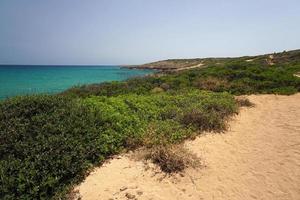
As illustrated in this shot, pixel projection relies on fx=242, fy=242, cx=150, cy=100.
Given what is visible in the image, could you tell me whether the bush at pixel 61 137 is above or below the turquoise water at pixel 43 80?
above

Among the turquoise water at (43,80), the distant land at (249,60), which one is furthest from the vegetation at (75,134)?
the distant land at (249,60)

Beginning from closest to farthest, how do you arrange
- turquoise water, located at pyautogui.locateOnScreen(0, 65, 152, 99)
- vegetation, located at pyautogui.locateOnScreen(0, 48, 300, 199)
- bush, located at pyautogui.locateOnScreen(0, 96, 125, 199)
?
bush, located at pyautogui.locateOnScreen(0, 96, 125, 199) < vegetation, located at pyautogui.locateOnScreen(0, 48, 300, 199) < turquoise water, located at pyautogui.locateOnScreen(0, 65, 152, 99)

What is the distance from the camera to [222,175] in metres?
5.38

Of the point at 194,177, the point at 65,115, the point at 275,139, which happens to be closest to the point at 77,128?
the point at 65,115

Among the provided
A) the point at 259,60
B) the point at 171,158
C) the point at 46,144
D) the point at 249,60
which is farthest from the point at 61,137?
the point at 249,60

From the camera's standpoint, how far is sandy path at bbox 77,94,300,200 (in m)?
4.76

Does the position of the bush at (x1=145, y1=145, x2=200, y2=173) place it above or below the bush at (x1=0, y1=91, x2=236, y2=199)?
below

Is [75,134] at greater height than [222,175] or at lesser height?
greater

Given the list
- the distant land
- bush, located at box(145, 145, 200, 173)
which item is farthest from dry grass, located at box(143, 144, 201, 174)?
the distant land

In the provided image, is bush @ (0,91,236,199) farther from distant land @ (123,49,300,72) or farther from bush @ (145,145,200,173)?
distant land @ (123,49,300,72)

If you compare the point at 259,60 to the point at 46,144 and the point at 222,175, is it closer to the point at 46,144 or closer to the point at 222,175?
the point at 222,175

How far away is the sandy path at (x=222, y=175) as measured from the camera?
476cm

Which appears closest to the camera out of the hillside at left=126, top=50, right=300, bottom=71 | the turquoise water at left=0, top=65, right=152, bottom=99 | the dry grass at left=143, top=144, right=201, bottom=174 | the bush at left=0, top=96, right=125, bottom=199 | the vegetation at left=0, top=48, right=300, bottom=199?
the bush at left=0, top=96, right=125, bottom=199

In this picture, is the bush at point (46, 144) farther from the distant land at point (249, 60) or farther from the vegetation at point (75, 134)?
the distant land at point (249, 60)
